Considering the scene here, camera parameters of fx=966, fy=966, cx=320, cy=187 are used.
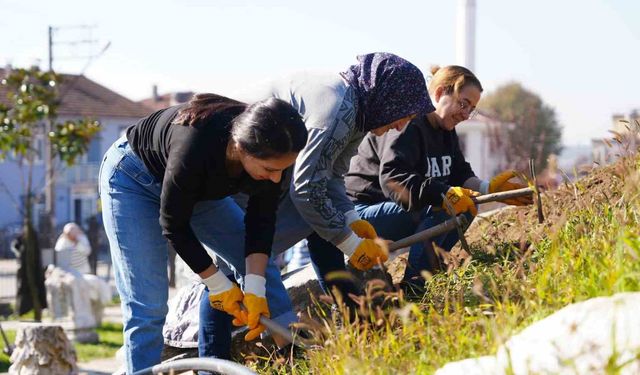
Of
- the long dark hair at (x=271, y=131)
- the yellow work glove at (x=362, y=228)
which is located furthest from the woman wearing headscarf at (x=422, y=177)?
the long dark hair at (x=271, y=131)

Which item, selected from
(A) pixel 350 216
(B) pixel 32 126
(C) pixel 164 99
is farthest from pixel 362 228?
(C) pixel 164 99

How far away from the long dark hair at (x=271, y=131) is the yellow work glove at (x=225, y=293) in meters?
0.58

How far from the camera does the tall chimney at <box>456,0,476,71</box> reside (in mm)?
9328

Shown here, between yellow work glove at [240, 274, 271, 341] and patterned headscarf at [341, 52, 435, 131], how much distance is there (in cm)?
80

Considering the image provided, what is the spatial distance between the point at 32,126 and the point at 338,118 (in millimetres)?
11204

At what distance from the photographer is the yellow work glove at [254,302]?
3.47 metres

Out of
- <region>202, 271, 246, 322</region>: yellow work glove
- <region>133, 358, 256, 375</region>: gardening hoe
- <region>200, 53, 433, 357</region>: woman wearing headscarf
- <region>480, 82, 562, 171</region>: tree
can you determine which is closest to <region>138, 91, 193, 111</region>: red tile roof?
<region>480, 82, 562, 171</region>: tree

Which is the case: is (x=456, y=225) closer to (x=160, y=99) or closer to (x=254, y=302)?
(x=254, y=302)

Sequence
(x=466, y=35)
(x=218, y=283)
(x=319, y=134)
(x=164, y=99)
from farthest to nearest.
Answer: (x=164, y=99) < (x=466, y=35) < (x=319, y=134) < (x=218, y=283)

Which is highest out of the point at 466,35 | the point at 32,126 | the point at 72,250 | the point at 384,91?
the point at 466,35

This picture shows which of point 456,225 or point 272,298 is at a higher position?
point 456,225

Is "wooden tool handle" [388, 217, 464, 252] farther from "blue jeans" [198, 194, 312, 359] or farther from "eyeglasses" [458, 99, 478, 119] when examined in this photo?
"eyeglasses" [458, 99, 478, 119]

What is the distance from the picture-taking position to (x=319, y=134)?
12.1 feet

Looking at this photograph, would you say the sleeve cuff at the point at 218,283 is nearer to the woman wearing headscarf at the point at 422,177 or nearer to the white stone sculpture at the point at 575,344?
the woman wearing headscarf at the point at 422,177
